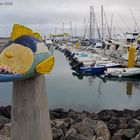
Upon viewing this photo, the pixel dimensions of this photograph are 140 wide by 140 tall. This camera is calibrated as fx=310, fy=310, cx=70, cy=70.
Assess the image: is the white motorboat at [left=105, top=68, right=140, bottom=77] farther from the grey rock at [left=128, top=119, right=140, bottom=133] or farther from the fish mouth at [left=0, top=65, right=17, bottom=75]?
the fish mouth at [left=0, top=65, right=17, bottom=75]

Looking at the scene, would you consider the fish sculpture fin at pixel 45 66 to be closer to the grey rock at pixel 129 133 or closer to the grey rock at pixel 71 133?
the grey rock at pixel 71 133

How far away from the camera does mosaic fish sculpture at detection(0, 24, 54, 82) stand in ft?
20.2

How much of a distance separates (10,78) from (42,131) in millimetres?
1631

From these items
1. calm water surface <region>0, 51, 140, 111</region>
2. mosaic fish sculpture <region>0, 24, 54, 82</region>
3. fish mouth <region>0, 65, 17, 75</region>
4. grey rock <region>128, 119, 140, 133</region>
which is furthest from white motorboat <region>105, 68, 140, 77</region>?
fish mouth <region>0, 65, 17, 75</region>

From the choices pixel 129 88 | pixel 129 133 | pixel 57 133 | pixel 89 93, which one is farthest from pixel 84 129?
pixel 129 88

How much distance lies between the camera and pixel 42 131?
23.0 feet

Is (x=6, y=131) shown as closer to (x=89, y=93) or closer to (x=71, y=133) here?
(x=71, y=133)

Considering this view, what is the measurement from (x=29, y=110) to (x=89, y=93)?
18.4 meters

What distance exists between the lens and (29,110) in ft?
22.2

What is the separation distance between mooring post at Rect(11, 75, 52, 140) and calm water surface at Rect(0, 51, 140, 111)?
12.1m

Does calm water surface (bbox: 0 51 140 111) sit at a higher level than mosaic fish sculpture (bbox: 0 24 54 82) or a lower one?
lower

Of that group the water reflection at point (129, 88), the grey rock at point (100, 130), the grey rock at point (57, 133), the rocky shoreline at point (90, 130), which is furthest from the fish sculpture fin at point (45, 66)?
the water reflection at point (129, 88)

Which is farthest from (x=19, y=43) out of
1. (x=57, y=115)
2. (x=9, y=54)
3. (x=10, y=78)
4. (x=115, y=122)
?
(x=57, y=115)

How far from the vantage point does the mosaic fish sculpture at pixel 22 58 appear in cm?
617
